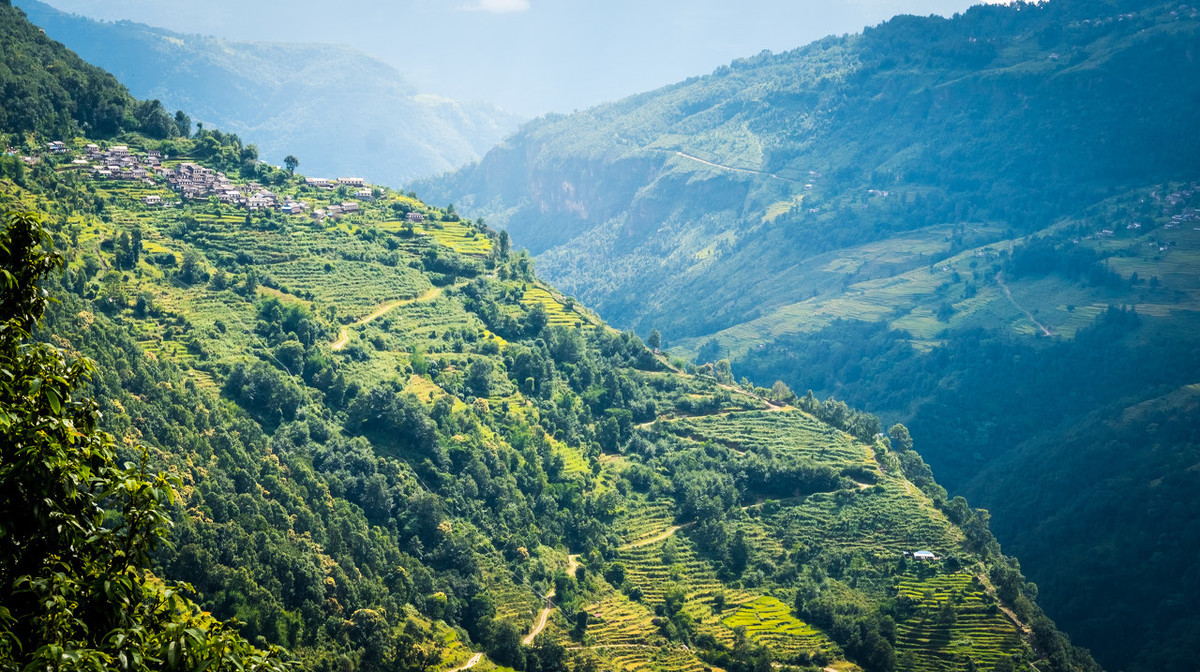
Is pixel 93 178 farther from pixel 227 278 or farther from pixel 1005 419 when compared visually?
pixel 1005 419

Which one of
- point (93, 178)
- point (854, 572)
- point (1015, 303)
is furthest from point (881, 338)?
point (93, 178)

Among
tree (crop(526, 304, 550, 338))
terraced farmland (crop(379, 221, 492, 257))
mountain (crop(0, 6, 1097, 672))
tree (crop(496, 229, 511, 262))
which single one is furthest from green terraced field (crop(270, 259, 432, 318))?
tree (crop(496, 229, 511, 262))

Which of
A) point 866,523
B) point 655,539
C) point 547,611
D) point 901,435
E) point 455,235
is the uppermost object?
point 455,235

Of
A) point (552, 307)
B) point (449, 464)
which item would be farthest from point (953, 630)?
point (552, 307)

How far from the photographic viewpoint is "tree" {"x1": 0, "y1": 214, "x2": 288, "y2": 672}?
9.78 metres

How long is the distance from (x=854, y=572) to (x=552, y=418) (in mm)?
26931

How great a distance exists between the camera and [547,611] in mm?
61094

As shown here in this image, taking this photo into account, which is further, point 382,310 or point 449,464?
point 382,310

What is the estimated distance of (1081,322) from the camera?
134125mm

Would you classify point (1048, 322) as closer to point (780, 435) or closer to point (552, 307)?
point (780, 435)

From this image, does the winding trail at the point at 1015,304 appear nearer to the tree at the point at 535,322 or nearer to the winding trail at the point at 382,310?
the tree at the point at 535,322

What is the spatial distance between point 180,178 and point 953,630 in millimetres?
75013

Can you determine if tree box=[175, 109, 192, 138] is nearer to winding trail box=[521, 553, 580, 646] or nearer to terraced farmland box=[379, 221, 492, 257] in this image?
terraced farmland box=[379, 221, 492, 257]

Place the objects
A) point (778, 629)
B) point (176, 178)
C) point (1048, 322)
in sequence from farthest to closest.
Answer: point (1048, 322), point (176, 178), point (778, 629)
